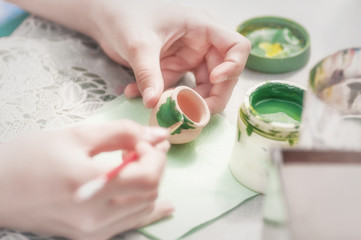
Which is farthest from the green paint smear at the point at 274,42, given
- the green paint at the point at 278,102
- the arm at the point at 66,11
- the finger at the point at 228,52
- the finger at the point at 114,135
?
the finger at the point at 114,135

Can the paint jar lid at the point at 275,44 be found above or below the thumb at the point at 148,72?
below

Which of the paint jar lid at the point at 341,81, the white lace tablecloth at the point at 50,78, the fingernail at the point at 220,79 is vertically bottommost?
the white lace tablecloth at the point at 50,78

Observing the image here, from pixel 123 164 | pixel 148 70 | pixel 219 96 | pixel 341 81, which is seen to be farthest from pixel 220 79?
pixel 123 164

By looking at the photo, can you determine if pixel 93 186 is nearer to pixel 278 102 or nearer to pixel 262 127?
pixel 262 127

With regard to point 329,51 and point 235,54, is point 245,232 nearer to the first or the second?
point 235,54

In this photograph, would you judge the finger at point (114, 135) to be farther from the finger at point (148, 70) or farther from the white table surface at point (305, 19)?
the white table surface at point (305, 19)

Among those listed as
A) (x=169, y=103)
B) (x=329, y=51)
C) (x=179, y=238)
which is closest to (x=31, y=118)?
(x=169, y=103)
